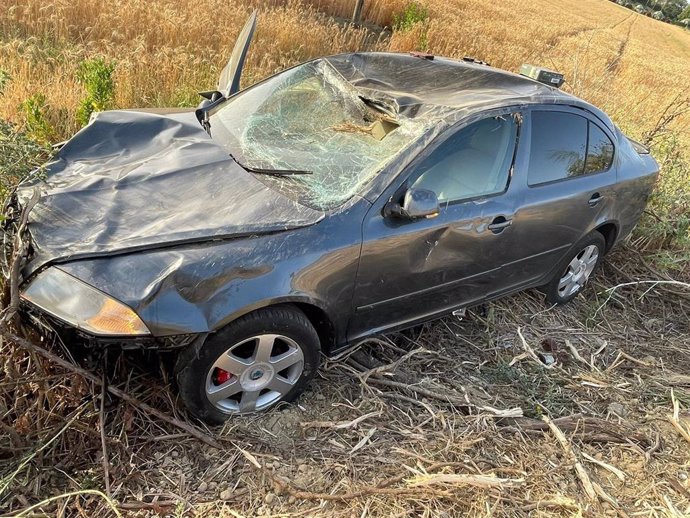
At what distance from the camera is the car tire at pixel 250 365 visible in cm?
239

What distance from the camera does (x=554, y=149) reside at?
3.49 m

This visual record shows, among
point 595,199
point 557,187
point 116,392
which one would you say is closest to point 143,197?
point 116,392

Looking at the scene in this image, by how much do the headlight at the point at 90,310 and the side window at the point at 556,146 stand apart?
2.41 meters

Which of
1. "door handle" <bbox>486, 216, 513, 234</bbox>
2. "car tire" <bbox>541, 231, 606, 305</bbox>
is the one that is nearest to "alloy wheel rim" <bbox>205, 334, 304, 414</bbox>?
"door handle" <bbox>486, 216, 513, 234</bbox>

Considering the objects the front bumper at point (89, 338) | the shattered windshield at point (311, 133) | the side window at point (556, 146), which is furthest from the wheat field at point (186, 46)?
the side window at point (556, 146)

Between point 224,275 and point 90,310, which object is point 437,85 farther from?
point 90,310

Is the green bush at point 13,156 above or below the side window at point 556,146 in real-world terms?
below

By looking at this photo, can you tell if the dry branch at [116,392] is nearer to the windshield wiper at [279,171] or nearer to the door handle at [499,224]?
the windshield wiper at [279,171]

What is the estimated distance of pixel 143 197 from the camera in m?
2.60

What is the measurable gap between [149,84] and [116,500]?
4.36 m

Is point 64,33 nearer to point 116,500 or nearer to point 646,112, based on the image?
point 116,500

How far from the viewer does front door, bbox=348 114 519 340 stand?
2764 millimetres

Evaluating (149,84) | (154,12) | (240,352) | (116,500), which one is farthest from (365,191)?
(154,12)

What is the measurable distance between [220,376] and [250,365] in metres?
0.16
